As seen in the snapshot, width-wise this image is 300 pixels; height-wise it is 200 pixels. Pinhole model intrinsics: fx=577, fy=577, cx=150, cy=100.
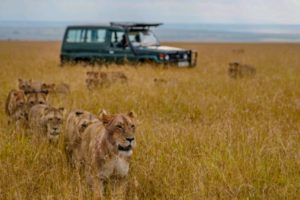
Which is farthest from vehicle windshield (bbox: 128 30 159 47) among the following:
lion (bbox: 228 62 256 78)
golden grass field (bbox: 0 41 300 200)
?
golden grass field (bbox: 0 41 300 200)

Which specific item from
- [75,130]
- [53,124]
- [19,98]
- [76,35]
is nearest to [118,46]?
[76,35]

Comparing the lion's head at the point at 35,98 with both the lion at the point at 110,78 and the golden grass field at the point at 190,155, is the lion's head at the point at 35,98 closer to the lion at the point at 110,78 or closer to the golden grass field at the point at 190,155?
the golden grass field at the point at 190,155

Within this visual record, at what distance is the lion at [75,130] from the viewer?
620 centimetres

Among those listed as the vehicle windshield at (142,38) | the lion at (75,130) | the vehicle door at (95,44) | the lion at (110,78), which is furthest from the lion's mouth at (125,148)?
the vehicle door at (95,44)

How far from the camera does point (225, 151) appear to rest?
6551mm

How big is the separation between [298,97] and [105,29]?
31.4 feet

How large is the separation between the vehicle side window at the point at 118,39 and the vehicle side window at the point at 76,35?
1.27 m

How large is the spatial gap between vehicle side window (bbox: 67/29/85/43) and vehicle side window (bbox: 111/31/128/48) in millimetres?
1267

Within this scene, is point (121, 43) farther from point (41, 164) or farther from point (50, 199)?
point (50, 199)

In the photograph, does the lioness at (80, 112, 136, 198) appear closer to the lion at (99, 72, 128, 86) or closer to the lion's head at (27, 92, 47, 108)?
the lion's head at (27, 92, 47, 108)

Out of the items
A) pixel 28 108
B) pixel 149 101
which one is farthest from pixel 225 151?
pixel 149 101

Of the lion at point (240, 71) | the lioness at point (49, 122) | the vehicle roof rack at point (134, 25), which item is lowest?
the lion at point (240, 71)

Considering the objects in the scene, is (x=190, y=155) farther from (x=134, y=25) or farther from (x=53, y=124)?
(x=134, y=25)

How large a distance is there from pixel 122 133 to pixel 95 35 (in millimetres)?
15757
